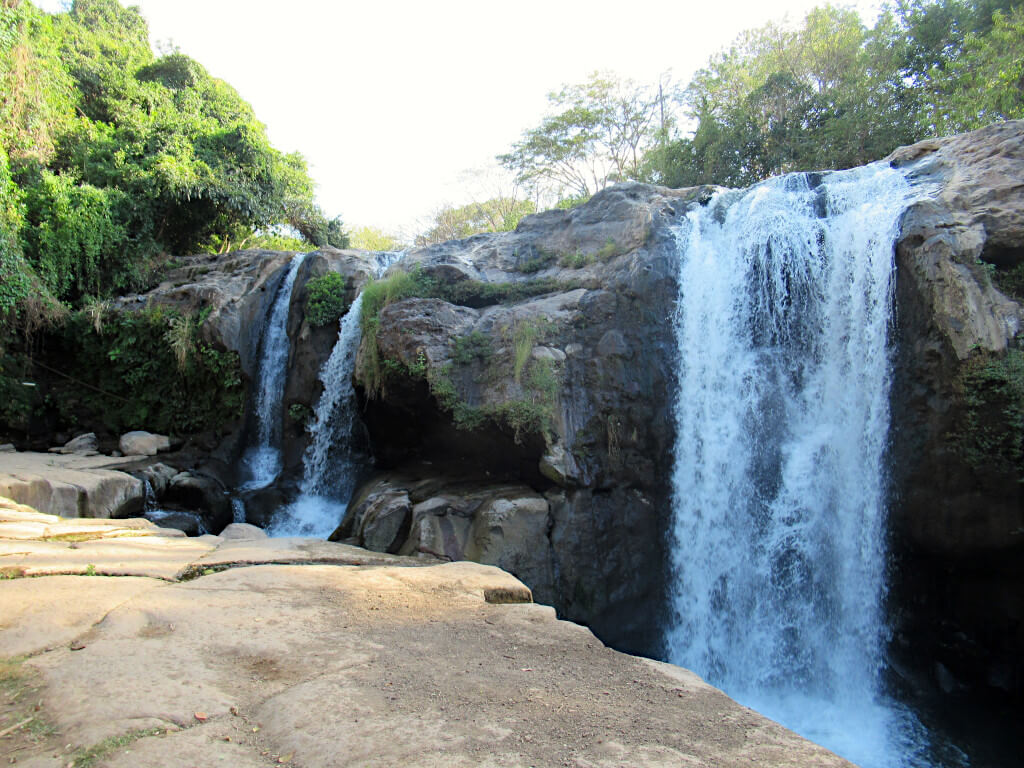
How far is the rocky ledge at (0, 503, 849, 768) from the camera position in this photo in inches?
80.9

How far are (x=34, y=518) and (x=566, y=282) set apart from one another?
7.18 m

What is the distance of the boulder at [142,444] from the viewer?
11022 millimetres

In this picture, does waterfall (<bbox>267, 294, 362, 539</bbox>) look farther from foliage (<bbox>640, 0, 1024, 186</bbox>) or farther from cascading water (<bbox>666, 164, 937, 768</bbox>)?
foliage (<bbox>640, 0, 1024, 186</bbox>)

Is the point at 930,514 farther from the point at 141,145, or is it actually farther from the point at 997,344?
the point at 141,145

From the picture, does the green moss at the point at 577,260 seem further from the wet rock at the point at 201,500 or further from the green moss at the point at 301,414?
the wet rock at the point at 201,500

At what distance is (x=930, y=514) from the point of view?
6.62 m

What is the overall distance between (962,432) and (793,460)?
1737 millimetres

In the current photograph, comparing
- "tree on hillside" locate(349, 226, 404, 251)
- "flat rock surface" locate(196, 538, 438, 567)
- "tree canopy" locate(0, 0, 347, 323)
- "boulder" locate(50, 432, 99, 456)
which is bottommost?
"flat rock surface" locate(196, 538, 438, 567)

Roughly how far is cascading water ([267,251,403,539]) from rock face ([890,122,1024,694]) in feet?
26.2

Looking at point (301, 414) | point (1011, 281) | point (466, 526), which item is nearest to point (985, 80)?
point (1011, 281)

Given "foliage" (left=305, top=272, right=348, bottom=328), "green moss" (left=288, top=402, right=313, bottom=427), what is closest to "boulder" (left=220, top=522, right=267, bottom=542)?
"green moss" (left=288, top=402, right=313, bottom=427)

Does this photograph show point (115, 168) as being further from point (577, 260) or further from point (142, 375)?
point (577, 260)

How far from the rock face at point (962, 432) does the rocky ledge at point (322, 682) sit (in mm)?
5039

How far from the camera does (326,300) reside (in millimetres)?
11695
